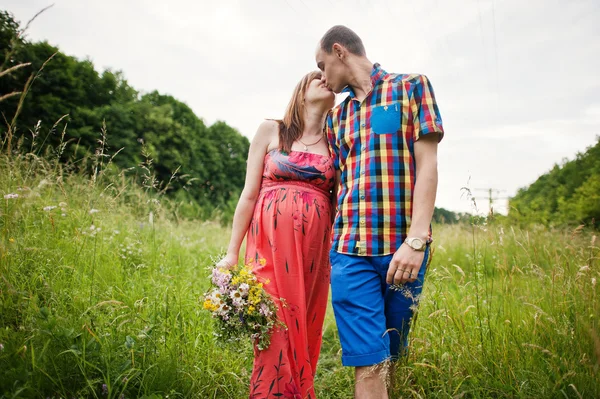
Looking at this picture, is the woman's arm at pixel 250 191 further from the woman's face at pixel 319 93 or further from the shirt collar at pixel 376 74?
the shirt collar at pixel 376 74

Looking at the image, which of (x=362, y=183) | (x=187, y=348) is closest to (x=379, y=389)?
(x=362, y=183)

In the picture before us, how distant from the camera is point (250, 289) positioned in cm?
207

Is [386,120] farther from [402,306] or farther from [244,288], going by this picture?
[244,288]

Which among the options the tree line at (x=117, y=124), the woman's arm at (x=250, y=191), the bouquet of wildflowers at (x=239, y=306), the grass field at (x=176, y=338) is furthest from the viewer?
the tree line at (x=117, y=124)

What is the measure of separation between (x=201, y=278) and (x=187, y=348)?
1975 millimetres

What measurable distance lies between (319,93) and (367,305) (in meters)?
1.42

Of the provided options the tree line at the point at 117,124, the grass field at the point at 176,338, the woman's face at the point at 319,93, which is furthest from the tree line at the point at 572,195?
the tree line at the point at 117,124

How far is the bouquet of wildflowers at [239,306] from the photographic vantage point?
6.60ft

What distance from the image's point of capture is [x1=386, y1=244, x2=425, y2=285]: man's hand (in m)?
1.79

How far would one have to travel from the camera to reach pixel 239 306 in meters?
2.00

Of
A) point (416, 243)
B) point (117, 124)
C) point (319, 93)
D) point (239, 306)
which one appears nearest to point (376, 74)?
point (319, 93)

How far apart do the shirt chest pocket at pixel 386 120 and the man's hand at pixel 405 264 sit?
0.61m

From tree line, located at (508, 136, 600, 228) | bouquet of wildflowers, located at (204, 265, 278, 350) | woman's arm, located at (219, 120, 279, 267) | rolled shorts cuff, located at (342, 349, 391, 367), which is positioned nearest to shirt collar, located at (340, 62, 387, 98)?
woman's arm, located at (219, 120, 279, 267)

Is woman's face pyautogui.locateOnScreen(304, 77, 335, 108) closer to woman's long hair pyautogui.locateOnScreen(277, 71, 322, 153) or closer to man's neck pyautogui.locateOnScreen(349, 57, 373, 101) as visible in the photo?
woman's long hair pyautogui.locateOnScreen(277, 71, 322, 153)
